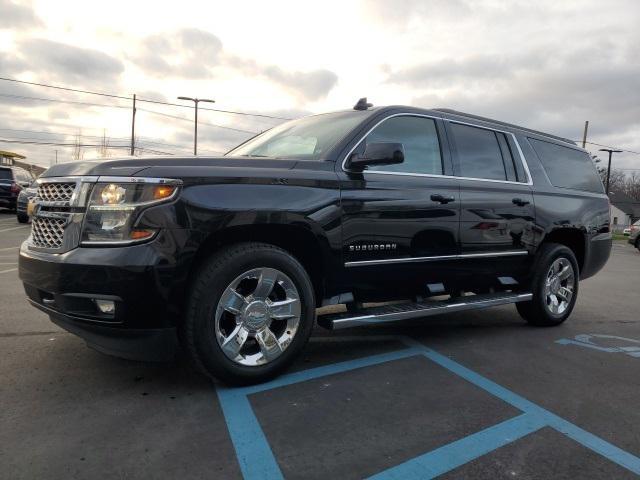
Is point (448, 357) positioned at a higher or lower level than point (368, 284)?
lower

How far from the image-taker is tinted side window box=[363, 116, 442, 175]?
4000 millimetres

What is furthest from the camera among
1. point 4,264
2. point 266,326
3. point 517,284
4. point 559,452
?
point 4,264

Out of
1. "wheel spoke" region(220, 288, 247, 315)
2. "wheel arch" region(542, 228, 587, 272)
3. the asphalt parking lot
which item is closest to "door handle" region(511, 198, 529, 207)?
"wheel arch" region(542, 228, 587, 272)

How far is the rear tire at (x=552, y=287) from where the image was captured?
510 cm

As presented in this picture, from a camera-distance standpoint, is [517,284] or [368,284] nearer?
[368,284]

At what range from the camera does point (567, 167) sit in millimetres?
5625

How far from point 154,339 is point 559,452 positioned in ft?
7.34

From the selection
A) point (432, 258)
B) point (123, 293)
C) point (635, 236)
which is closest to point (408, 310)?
point (432, 258)

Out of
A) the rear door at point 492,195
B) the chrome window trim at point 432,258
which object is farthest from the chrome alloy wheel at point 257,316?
the rear door at point 492,195

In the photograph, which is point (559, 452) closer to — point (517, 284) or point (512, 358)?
point (512, 358)

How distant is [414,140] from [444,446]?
8.09 ft

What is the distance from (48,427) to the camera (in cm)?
265

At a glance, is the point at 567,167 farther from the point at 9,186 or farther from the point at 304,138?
the point at 9,186

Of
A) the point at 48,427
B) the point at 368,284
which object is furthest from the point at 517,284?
the point at 48,427
